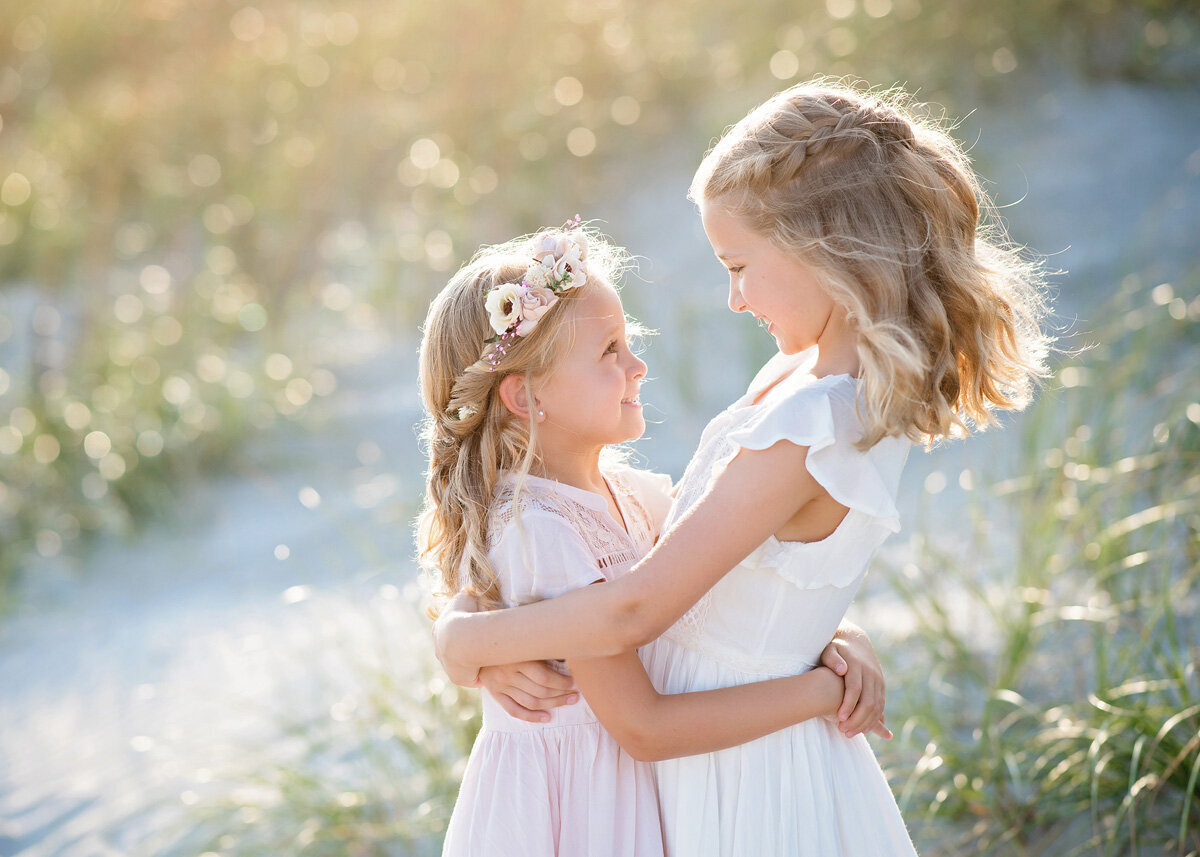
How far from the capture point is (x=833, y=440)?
4.94 feet

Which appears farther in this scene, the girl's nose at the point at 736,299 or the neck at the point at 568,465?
the neck at the point at 568,465

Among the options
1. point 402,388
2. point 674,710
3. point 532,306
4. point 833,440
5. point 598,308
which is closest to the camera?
point 833,440

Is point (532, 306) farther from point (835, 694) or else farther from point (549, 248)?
point (835, 694)

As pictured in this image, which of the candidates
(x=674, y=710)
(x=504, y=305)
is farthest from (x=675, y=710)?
(x=504, y=305)

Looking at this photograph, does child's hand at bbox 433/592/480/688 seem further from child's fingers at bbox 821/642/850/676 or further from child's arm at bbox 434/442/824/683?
child's fingers at bbox 821/642/850/676

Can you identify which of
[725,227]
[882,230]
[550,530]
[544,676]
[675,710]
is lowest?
[675,710]

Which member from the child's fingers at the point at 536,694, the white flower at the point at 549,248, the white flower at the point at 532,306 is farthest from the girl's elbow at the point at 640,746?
the white flower at the point at 549,248

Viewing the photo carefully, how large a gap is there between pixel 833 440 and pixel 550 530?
1.57ft

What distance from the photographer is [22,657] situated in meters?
4.68

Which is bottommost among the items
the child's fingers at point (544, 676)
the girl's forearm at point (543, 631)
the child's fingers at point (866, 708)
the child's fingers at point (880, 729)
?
the child's fingers at point (880, 729)

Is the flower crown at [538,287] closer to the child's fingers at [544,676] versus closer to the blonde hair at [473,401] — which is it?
the blonde hair at [473,401]

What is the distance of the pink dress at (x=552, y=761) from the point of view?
170 cm

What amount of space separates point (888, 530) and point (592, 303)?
63 cm

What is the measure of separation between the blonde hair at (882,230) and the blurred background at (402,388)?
71 cm
